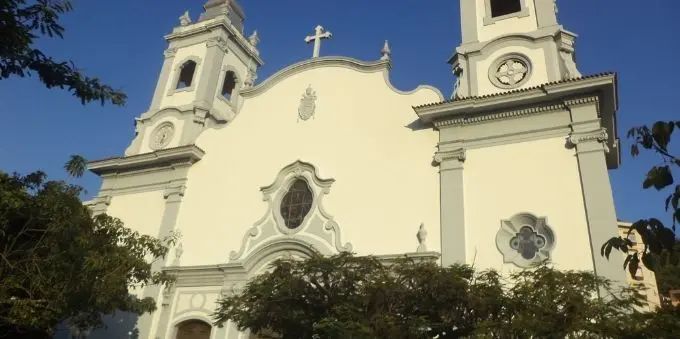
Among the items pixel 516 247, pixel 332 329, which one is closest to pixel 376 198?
pixel 516 247

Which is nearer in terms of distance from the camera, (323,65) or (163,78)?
(323,65)

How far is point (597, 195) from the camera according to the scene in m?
12.4

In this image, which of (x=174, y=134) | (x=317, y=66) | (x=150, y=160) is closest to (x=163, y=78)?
(x=174, y=134)

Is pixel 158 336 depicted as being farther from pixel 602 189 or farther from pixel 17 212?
pixel 602 189

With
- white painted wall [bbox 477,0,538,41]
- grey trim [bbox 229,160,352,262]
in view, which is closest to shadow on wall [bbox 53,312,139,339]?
grey trim [bbox 229,160,352,262]

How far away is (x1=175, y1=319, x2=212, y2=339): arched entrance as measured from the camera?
50.2 ft

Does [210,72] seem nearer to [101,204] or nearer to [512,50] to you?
[101,204]

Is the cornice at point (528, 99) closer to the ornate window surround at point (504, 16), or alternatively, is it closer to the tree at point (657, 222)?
the ornate window surround at point (504, 16)

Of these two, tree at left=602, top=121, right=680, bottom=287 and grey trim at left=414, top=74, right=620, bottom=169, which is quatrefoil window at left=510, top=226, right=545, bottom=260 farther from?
tree at left=602, top=121, right=680, bottom=287

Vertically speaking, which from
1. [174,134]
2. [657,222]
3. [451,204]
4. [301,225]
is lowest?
[657,222]

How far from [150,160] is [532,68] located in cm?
1267

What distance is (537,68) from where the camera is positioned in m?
15.0

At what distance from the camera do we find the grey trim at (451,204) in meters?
13.2

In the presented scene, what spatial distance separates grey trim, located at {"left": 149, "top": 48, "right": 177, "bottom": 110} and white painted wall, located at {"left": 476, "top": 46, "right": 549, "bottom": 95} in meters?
12.4
